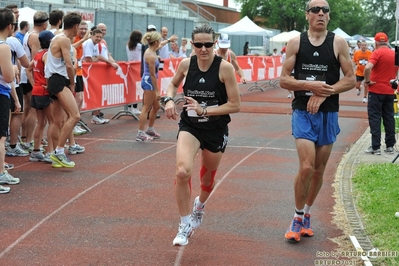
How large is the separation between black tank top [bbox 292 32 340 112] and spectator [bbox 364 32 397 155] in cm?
591

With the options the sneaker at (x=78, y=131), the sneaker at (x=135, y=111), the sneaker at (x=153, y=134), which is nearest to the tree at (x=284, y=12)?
the sneaker at (x=135, y=111)

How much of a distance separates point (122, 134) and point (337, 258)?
28.6 feet

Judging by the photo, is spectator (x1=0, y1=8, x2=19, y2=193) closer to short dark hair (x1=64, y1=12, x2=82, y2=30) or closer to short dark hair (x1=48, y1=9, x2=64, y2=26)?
short dark hair (x1=64, y1=12, x2=82, y2=30)

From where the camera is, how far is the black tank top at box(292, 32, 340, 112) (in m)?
6.99

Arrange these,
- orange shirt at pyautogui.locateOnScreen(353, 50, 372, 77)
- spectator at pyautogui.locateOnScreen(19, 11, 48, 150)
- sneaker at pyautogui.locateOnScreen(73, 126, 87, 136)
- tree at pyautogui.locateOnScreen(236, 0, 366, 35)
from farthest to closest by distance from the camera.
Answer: tree at pyautogui.locateOnScreen(236, 0, 366, 35)
orange shirt at pyautogui.locateOnScreen(353, 50, 372, 77)
sneaker at pyautogui.locateOnScreen(73, 126, 87, 136)
spectator at pyautogui.locateOnScreen(19, 11, 48, 150)

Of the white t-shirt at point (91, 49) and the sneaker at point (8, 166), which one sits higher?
the white t-shirt at point (91, 49)

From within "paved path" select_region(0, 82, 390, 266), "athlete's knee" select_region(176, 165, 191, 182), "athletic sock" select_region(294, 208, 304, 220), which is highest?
"athlete's knee" select_region(176, 165, 191, 182)

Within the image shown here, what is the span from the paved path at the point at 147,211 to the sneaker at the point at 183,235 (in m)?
0.06

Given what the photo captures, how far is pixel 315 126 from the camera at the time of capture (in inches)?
279

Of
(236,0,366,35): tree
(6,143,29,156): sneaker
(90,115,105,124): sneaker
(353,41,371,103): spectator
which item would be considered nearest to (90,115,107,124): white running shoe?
(90,115,105,124): sneaker

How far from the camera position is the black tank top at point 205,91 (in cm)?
693

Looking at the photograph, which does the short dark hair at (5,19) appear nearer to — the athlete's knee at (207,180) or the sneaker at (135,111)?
the athlete's knee at (207,180)

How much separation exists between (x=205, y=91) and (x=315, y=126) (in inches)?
42.1

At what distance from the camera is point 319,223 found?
25.9 ft
